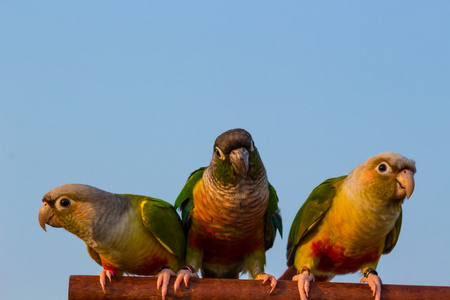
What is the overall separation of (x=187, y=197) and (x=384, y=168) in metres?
1.71

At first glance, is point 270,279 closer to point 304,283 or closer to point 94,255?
point 304,283

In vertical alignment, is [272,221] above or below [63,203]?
below

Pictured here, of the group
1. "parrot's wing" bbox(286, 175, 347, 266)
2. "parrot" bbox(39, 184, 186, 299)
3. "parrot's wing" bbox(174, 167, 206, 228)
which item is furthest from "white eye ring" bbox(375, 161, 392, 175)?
"parrot" bbox(39, 184, 186, 299)

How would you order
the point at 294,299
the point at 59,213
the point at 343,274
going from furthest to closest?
the point at 343,274 < the point at 59,213 < the point at 294,299

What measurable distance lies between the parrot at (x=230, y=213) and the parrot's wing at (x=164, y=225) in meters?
0.11

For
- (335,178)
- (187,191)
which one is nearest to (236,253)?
(187,191)

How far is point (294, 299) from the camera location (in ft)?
13.0

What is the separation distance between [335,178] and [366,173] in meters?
0.55

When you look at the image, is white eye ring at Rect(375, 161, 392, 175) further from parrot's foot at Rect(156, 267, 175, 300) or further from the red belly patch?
parrot's foot at Rect(156, 267, 175, 300)

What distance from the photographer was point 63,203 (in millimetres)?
4227

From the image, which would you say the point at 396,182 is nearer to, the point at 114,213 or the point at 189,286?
the point at 189,286

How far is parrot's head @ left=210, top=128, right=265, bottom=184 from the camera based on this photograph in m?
4.11

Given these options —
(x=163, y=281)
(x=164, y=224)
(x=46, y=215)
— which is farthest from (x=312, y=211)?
(x=46, y=215)

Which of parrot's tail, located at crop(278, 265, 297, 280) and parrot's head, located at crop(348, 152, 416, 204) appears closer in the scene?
parrot's head, located at crop(348, 152, 416, 204)
